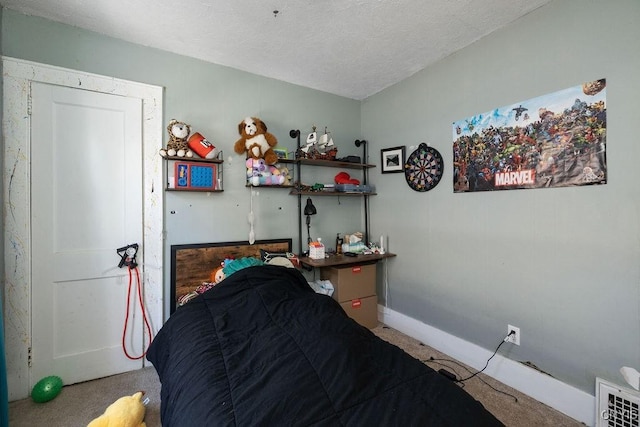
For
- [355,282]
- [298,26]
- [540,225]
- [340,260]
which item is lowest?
[355,282]

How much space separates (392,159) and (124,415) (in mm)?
2811

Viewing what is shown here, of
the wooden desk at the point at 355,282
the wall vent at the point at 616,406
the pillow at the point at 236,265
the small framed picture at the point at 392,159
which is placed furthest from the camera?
the small framed picture at the point at 392,159

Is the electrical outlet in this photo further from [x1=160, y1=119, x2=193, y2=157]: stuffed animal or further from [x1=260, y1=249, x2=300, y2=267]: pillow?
[x1=160, y1=119, x2=193, y2=157]: stuffed animal

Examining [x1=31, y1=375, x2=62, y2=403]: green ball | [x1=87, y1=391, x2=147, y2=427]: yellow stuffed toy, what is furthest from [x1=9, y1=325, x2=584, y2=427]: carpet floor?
[x1=87, y1=391, x2=147, y2=427]: yellow stuffed toy

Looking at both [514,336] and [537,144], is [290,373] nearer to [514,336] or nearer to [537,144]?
[514,336]

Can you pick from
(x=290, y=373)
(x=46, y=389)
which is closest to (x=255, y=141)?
(x=290, y=373)

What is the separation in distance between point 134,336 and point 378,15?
298cm

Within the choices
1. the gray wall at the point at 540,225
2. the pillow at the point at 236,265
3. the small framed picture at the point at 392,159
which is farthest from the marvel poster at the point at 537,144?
the pillow at the point at 236,265

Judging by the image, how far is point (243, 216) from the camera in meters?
2.46

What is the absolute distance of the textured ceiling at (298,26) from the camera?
1.67m

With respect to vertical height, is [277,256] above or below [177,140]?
below

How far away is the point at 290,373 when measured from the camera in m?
0.99

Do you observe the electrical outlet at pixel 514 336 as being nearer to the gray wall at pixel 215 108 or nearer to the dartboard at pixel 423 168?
the dartboard at pixel 423 168

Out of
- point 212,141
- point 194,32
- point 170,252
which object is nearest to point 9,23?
point 194,32
